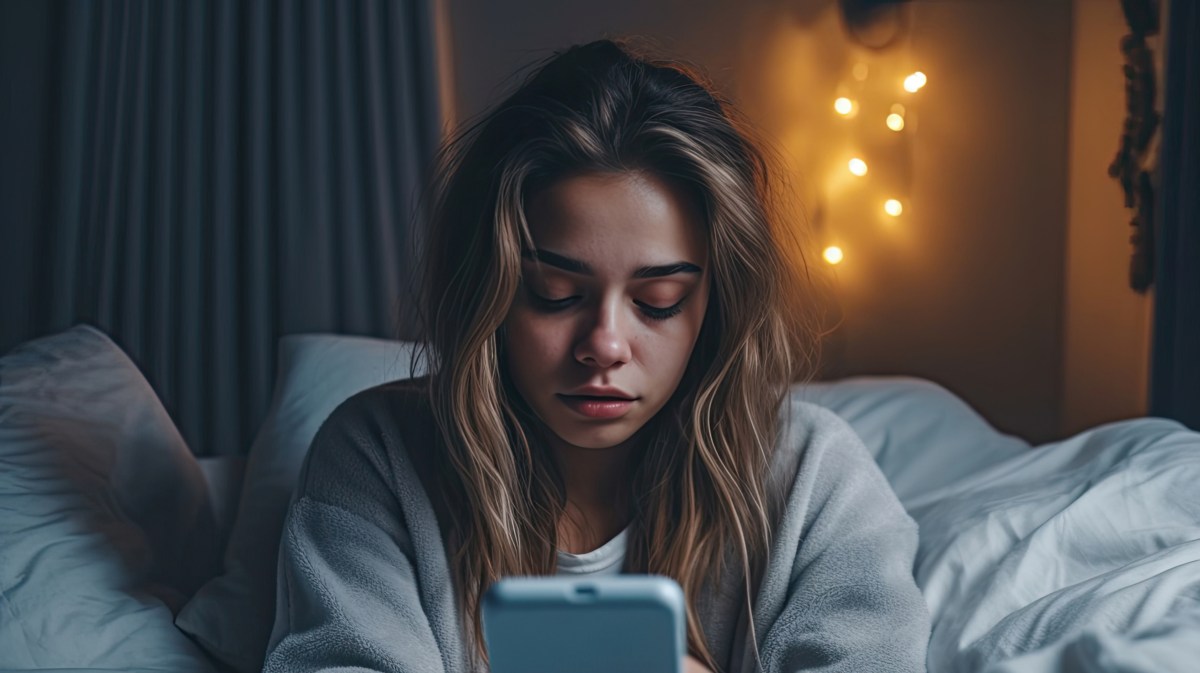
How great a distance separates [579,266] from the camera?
105 centimetres

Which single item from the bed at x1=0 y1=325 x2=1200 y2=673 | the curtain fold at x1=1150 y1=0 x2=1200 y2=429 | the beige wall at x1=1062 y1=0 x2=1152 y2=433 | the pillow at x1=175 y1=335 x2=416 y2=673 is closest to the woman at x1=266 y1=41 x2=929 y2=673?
the bed at x1=0 y1=325 x2=1200 y2=673

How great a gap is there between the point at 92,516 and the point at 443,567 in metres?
0.54

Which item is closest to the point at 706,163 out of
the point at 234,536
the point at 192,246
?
the point at 234,536

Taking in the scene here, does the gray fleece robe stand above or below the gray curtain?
below

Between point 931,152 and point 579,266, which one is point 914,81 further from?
point 579,266

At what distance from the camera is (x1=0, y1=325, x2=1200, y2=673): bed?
3.14 feet

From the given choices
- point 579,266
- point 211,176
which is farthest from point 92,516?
point 211,176

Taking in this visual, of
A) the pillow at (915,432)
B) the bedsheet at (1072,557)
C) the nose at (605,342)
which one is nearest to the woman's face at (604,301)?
the nose at (605,342)

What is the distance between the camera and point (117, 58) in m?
2.04

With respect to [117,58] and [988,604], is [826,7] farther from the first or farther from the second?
[988,604]

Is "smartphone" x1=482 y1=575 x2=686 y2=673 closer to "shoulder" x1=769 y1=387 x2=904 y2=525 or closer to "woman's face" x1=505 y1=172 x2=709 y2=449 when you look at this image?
"woman's face" x1=505 y1=172 x2=709 y2=449

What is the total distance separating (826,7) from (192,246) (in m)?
1.45

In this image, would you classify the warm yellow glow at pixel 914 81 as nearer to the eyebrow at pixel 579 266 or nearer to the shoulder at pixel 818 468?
the shoulder at pixel 818 468

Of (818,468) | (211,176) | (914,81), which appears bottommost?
(818,468)
